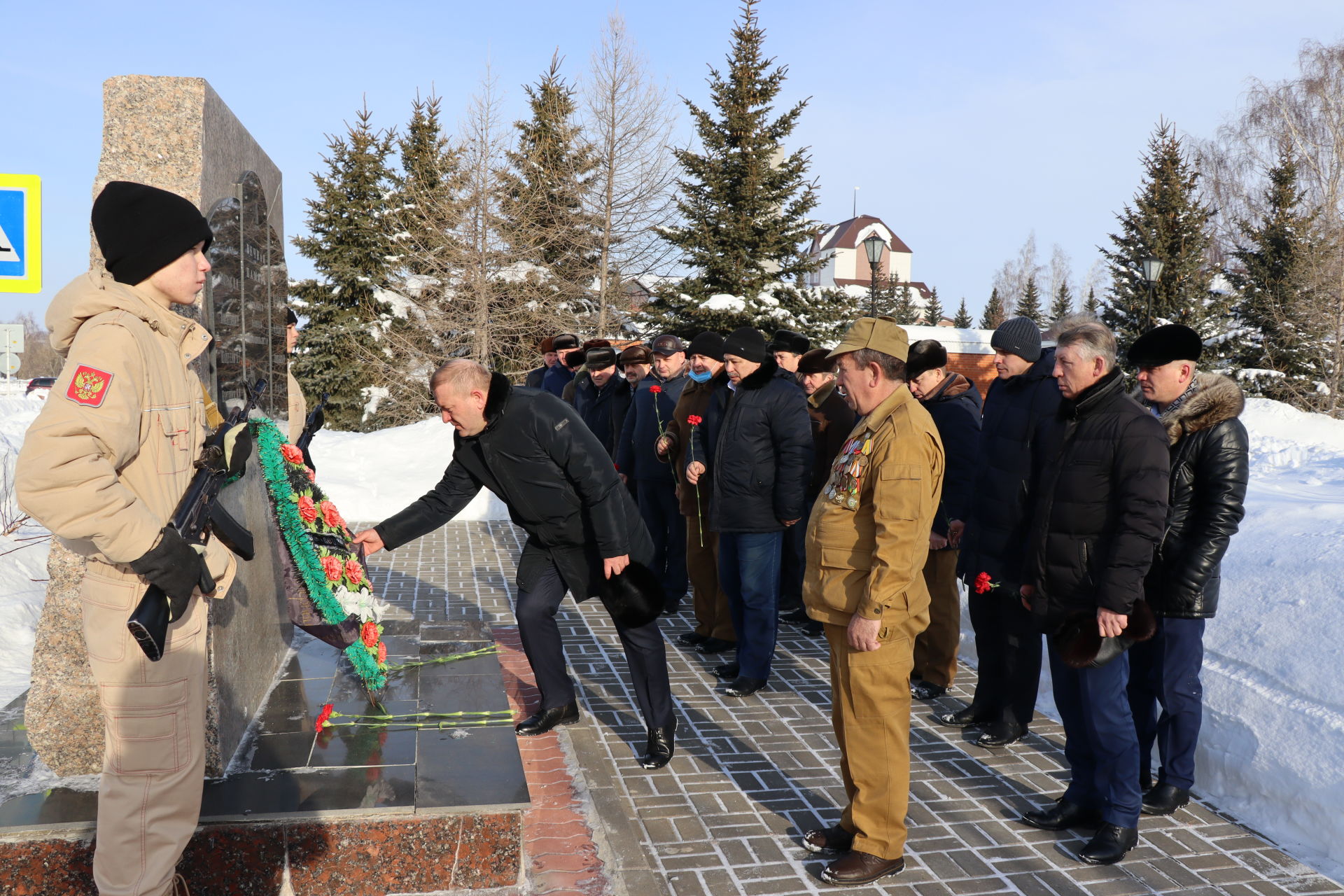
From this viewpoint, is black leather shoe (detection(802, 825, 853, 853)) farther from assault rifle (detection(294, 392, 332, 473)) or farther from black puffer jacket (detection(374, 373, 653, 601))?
assault rifle (detection(294, 392, 332, 473))

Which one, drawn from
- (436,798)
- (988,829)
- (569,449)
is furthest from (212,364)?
(988,829)

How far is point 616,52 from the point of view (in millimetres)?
25312

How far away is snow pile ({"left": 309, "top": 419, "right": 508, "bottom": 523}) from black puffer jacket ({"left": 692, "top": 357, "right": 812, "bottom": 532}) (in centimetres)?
626

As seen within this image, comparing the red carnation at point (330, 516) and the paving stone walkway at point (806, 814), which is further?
the red carnation at point (330, 516)

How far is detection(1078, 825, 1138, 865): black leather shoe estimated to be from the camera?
3828mm

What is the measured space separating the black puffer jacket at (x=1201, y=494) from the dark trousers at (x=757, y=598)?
225cm

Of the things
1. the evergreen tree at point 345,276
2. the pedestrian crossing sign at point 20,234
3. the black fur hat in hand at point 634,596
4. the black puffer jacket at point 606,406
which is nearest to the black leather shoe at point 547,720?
the black fur hat in hand at point 634,596

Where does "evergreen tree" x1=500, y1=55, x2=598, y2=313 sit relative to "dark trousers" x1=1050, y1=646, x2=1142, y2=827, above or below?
above

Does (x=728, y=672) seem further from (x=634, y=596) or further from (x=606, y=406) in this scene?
(x=606, y=406)

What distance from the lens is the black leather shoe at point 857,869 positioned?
3602 mm

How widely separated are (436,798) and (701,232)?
1986 centimetres

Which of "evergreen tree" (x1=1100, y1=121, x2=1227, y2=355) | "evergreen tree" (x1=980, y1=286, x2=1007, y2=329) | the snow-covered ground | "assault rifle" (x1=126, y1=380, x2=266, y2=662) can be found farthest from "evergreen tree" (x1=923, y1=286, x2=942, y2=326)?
"assault rifle" (x1=126, y1=380, x2=266, y2=662)

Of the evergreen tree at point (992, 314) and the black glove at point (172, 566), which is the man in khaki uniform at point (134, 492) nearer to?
the black glove at point (172, 566)

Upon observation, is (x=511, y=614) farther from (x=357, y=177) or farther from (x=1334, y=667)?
(x=357, y=177)
